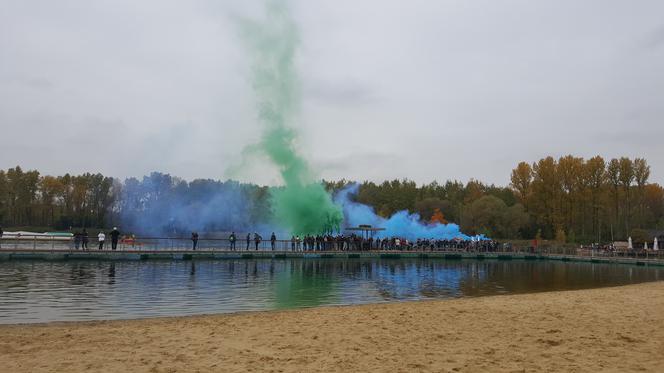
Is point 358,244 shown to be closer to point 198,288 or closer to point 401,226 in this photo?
point 401,226

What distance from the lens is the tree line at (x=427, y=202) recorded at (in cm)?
8900

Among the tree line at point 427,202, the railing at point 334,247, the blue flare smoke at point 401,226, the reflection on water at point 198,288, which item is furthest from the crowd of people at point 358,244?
the tree line at point 427,202

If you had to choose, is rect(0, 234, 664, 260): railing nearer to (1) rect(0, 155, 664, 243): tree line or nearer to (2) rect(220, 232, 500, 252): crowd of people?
(2) rect(220, 232, 500, 252): crowd of people

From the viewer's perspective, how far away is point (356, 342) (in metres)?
12.1

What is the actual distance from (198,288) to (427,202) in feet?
303

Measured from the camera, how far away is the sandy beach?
10.0m

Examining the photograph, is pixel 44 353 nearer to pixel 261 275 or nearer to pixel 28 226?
pixel 261 275

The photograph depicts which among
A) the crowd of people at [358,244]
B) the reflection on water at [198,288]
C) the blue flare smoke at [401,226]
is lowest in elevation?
the reflection on water at [198,288]

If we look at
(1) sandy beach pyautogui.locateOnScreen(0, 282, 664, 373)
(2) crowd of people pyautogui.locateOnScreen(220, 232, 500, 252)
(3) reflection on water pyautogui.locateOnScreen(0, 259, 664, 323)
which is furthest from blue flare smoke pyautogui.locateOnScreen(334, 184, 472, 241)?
(1) sandy beach pyautogui.locateOnScreen(0, 282, 664, 373)

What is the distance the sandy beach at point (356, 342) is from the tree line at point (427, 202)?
240 feet

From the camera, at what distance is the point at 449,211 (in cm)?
11194

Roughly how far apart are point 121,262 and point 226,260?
29.8 feet

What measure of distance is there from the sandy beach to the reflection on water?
2928mm

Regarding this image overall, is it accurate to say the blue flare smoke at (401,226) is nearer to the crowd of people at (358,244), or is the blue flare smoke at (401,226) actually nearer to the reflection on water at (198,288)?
the crowd of people at (358,244)
